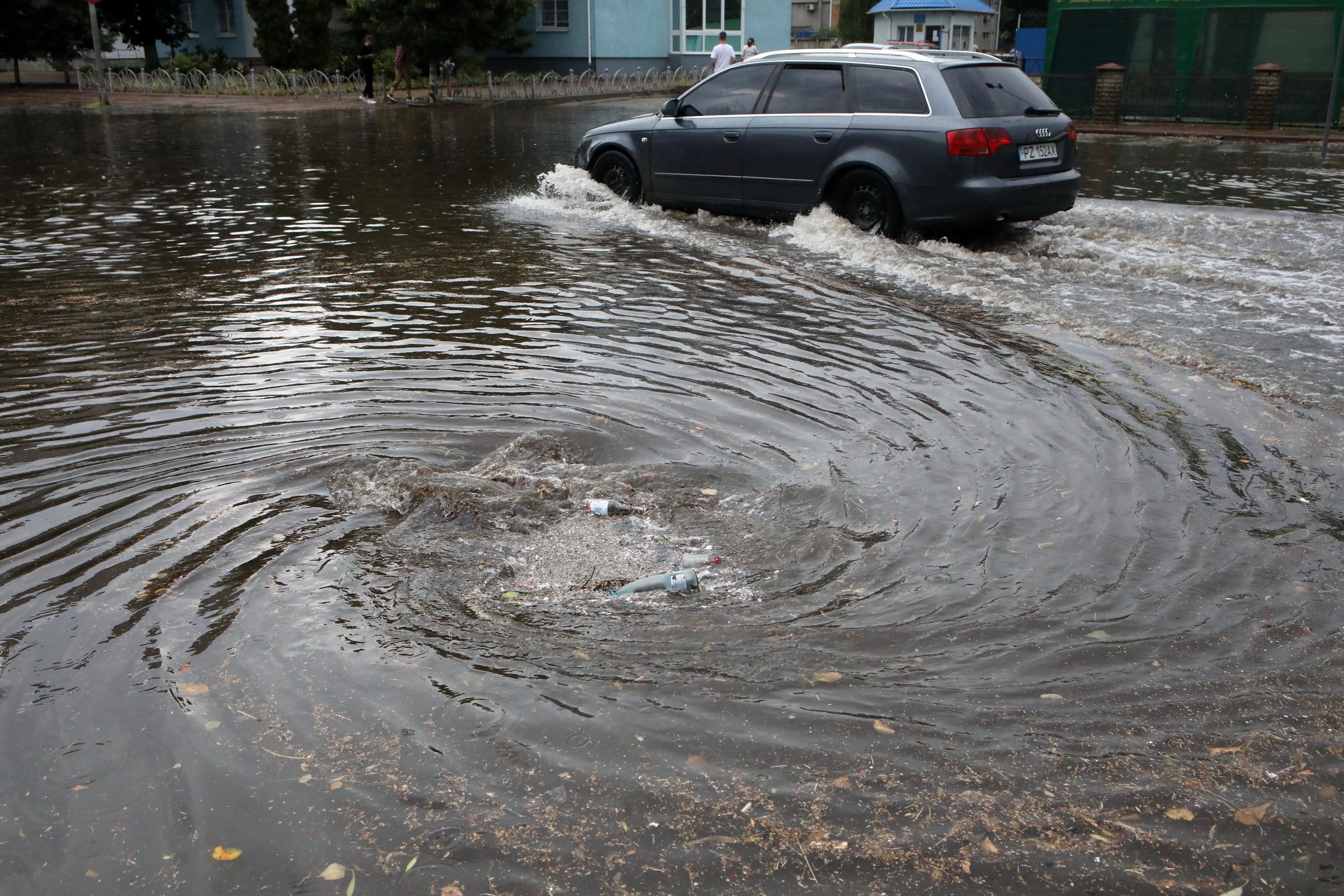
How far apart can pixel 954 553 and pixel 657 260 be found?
5965 mm

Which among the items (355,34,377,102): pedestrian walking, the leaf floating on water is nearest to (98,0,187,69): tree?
(355,34,377,102): pedestrian walking

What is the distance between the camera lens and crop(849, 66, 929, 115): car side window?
384 inches

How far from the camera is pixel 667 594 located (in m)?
3.93

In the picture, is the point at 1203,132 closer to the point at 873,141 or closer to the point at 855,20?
the point at 873,141

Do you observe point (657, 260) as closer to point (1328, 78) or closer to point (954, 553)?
point (954, 553)

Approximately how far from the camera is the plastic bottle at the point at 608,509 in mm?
4562

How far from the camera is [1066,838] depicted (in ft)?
9.05

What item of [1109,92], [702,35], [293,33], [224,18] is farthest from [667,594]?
[224,18]

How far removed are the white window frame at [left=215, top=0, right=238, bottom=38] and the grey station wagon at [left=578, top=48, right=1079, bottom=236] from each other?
39.5 metres

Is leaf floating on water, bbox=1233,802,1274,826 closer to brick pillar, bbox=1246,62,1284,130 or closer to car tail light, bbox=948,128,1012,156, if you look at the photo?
car tail light, bbox=948,128,1012,156

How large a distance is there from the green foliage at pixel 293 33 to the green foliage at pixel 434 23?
4641mm

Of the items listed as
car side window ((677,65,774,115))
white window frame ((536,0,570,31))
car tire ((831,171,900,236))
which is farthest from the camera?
white window frame ((536,0,570,31))

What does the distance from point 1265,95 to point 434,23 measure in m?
21.1

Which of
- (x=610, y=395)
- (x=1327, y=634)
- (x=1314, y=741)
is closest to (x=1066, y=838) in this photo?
(x=1314, y=741)
